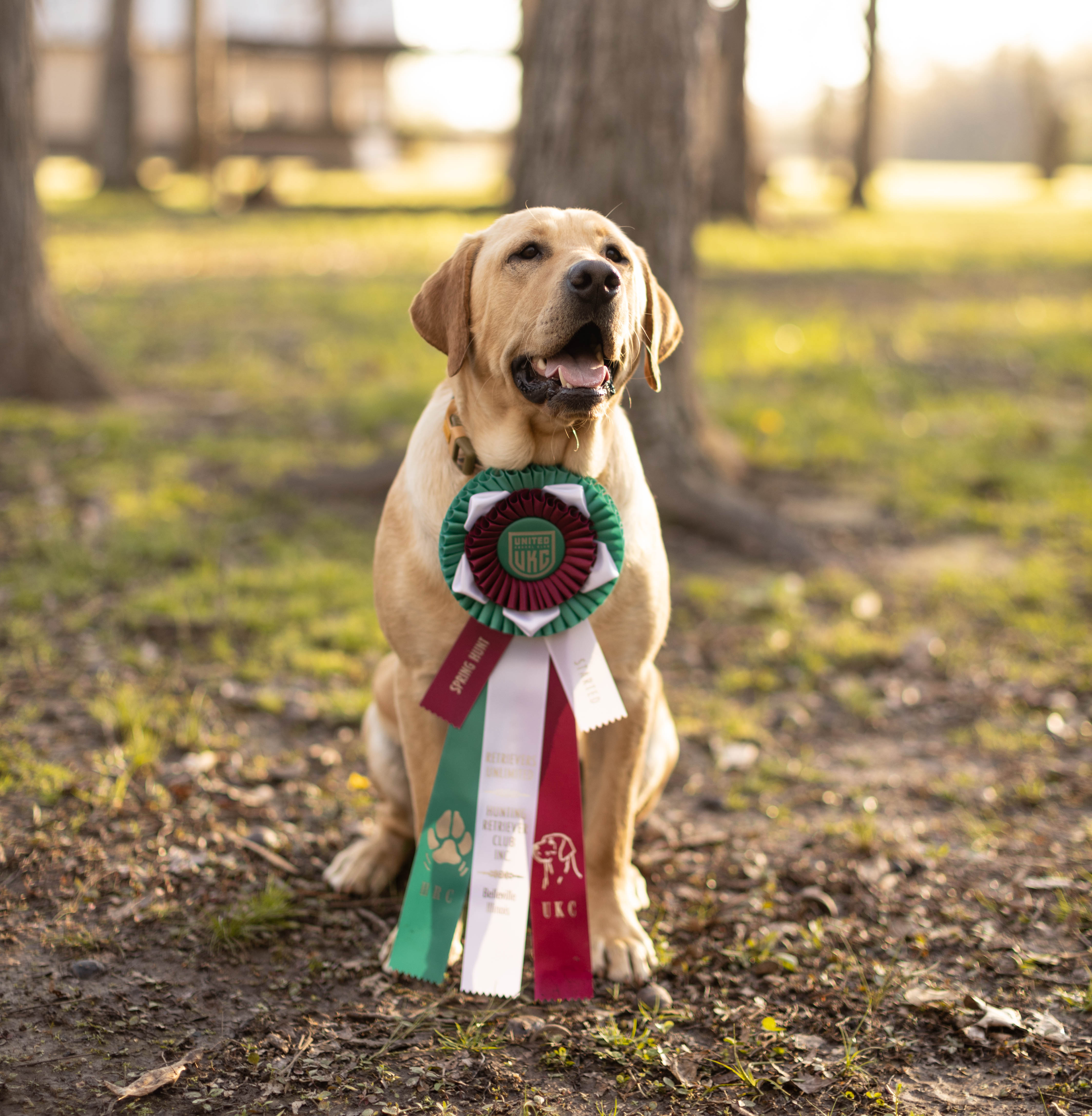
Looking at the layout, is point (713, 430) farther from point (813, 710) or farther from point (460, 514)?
point (460, 514)

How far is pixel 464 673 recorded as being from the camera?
2518 millimetres

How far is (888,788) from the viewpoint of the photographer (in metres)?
3.52

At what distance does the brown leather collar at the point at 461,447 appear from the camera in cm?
254

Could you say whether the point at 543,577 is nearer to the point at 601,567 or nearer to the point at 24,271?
the point at 601,567

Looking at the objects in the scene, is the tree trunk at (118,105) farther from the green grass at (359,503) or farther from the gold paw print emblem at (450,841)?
the gold paw print emblem at (450,841)

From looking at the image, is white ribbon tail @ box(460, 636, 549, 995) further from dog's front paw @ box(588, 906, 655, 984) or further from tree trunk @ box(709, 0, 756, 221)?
tree trunk @ box(709, 0, 756, 221)

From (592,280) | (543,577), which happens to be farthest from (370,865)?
(592,280)

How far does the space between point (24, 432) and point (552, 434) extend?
4.40 m

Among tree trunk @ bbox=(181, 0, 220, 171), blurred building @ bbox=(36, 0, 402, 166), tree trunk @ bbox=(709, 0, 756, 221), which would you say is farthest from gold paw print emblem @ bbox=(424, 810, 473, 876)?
tree trunk @ bbox=(181, 0, 220, 171)

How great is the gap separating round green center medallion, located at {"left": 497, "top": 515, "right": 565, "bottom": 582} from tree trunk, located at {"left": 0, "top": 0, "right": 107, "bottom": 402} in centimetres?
493

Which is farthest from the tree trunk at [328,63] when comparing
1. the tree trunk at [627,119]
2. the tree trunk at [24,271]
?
the tree trunk at [627,119]

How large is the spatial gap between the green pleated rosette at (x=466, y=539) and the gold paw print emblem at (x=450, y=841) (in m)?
0.48

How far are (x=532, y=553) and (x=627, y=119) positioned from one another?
2881mm

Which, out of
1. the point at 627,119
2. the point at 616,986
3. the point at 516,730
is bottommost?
the point at 616,986
